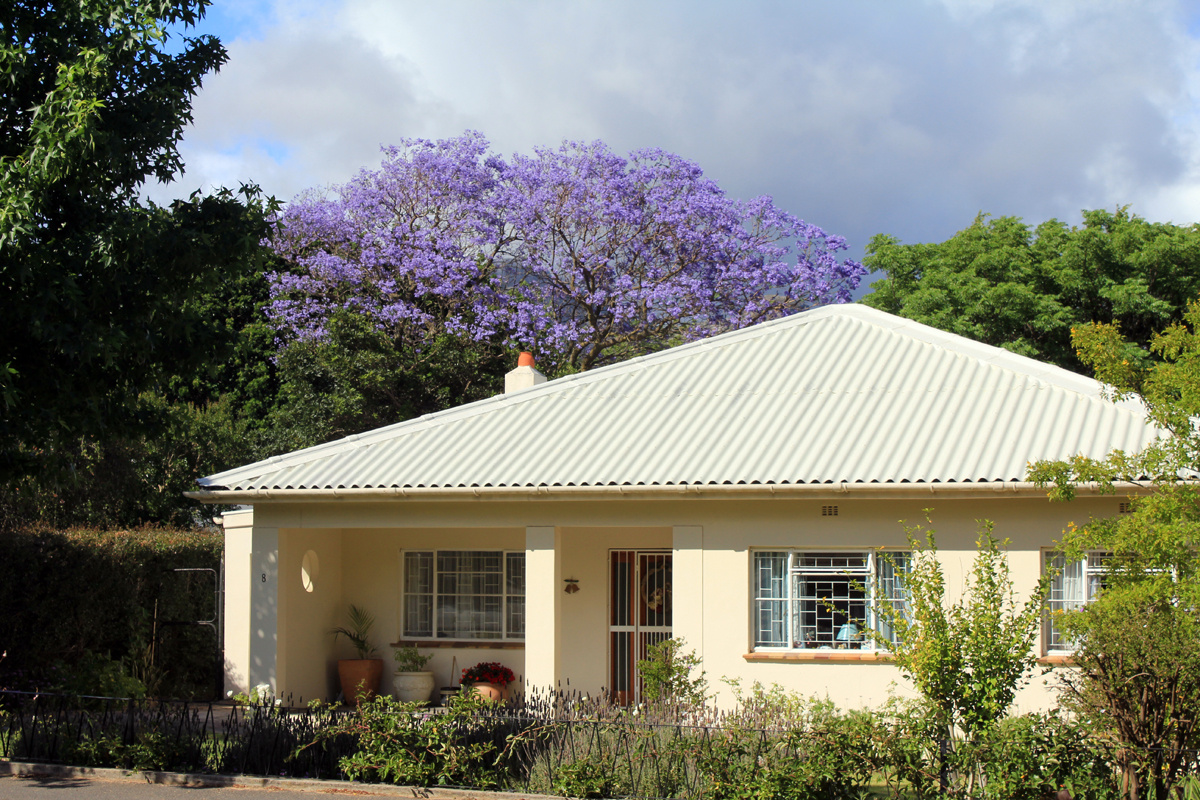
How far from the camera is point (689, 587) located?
40.2ft

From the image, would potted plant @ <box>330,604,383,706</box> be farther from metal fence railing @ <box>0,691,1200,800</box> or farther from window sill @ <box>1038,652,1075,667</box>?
window sill @ <box>1038,652,1075,667</box>

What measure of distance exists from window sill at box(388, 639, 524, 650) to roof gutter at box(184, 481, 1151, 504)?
9.20 feet

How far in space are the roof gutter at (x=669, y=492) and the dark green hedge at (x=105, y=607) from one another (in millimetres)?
2615

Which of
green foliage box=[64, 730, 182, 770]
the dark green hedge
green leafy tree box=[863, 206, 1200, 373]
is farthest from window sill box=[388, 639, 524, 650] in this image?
green leafy tree box=[863, 206, 1200, 373]

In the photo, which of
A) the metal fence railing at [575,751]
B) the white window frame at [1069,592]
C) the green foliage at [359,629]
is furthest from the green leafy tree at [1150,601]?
the green foliage at [359,629]

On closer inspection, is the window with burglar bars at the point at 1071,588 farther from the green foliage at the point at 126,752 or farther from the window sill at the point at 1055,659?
the green foliage at the point at 126,752

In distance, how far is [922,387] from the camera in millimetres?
13445

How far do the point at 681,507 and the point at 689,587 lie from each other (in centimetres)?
89

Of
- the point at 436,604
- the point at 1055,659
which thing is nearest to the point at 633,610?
the point at 436,604

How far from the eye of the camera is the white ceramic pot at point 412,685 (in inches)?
562

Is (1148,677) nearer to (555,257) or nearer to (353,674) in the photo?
(353,674)

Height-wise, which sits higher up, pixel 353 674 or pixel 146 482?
pixel 146 482

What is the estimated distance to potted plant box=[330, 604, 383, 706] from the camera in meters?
14.4

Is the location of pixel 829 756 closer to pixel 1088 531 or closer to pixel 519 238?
pixel 1088 531
